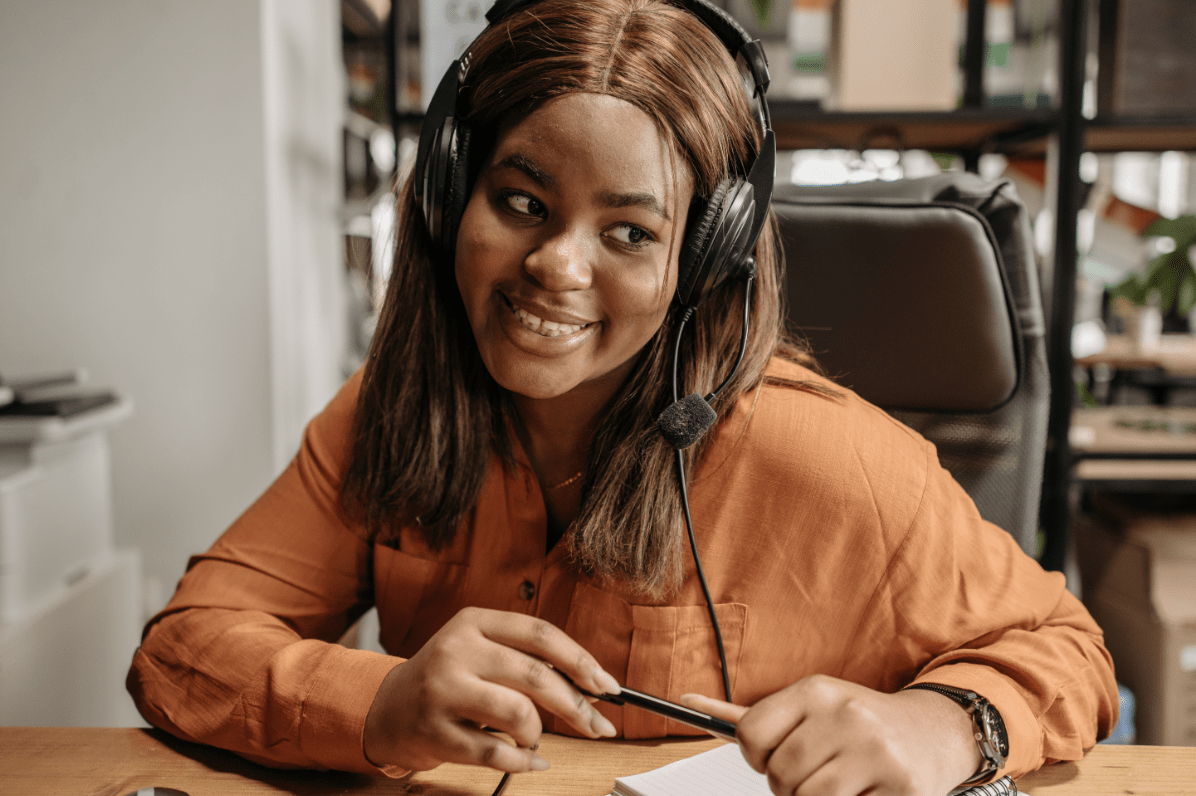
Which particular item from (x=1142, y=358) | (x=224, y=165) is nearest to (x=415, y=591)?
(x=224, y=165)

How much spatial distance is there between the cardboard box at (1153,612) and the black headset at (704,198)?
4.70 ft

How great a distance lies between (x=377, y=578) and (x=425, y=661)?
0.88ft

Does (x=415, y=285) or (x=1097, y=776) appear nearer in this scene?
(x=1097, y=776)

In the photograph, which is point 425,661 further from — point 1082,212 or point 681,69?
point 1082,212

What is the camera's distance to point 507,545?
794 millimetres

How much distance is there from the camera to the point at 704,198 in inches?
28.2

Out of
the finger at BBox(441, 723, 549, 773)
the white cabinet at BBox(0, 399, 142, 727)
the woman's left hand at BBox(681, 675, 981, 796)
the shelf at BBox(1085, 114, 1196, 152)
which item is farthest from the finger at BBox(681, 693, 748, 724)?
the shelf at BBox(1085, 114, 1196, 152)

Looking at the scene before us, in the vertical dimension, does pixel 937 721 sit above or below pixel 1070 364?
below

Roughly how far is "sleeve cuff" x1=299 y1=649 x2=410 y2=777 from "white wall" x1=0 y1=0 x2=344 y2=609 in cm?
116

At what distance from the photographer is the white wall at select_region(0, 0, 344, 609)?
1.60 metres

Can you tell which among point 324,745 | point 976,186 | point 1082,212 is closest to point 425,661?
point 324,745

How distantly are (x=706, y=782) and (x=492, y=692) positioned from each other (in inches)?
6.5

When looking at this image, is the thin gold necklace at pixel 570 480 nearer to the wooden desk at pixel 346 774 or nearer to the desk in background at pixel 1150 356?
the wooden desk at pixel 346 774

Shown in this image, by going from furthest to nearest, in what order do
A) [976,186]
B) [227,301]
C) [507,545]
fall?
[227,301], [976,186], [507,545]
